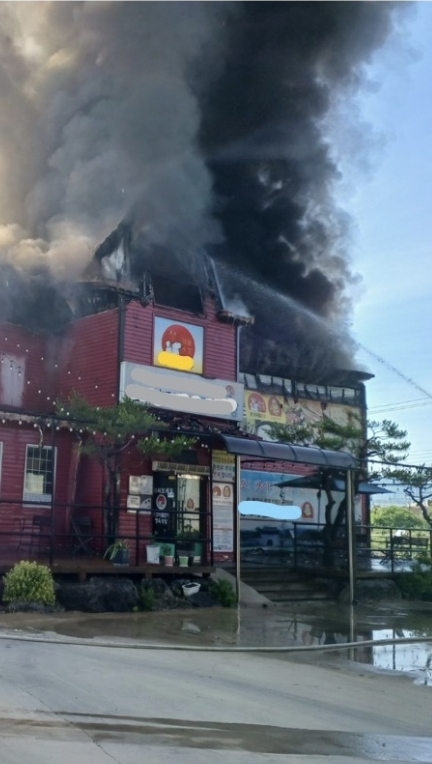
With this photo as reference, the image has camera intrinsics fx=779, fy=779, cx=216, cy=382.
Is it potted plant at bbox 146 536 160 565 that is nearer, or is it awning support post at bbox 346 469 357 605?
potted plant at bbox 146 536 160 565

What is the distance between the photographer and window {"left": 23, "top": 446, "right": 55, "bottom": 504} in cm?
1639

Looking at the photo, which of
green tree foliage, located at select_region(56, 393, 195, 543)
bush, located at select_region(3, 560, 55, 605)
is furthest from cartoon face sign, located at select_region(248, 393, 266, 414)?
bush, located at select_region(3, 560, 55, 605)

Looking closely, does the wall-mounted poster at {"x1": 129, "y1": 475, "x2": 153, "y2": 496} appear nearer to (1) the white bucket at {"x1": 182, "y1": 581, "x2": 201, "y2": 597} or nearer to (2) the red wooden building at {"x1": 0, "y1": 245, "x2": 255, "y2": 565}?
(2) the red wooden building at {"x1": 0, "y1": 245, "x2": 255, "y2": 565}

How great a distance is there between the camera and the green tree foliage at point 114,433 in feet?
46.2

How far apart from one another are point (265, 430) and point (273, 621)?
11.3 meters

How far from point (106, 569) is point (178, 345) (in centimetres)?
747

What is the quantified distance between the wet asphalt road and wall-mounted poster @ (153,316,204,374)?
10.6m

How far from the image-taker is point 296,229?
2414cm

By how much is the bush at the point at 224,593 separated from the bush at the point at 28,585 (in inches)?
135

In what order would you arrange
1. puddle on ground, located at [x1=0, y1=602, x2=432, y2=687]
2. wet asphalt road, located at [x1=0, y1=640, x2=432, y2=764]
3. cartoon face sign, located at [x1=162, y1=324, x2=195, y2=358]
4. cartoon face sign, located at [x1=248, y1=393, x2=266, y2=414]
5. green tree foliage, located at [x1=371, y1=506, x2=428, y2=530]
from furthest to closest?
1. green tree foliage, located at [x1=371, y1=506, x2=428, y2=530]
2. cartoon face sign, located at [x1=248, y1=393, x2=266, y2=414]
3. cartoon face sign, located at [x1=162, y1=324, x2=195, y2=358]
4. puddle on ground, located at [x1=0, y1=602, x2=432, y2=687]
5. wet asphalt road, located at [x1=0, y1=640, x2=432, y2=764]

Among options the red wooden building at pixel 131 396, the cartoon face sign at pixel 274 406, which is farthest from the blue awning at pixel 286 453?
the cartoon face sign at pixel 274 406

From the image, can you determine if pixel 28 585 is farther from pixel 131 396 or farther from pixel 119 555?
pixel 131 396

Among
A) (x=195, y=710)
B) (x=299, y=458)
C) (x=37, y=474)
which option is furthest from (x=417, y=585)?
(x=195, y=710)

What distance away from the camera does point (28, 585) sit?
11508 mm
